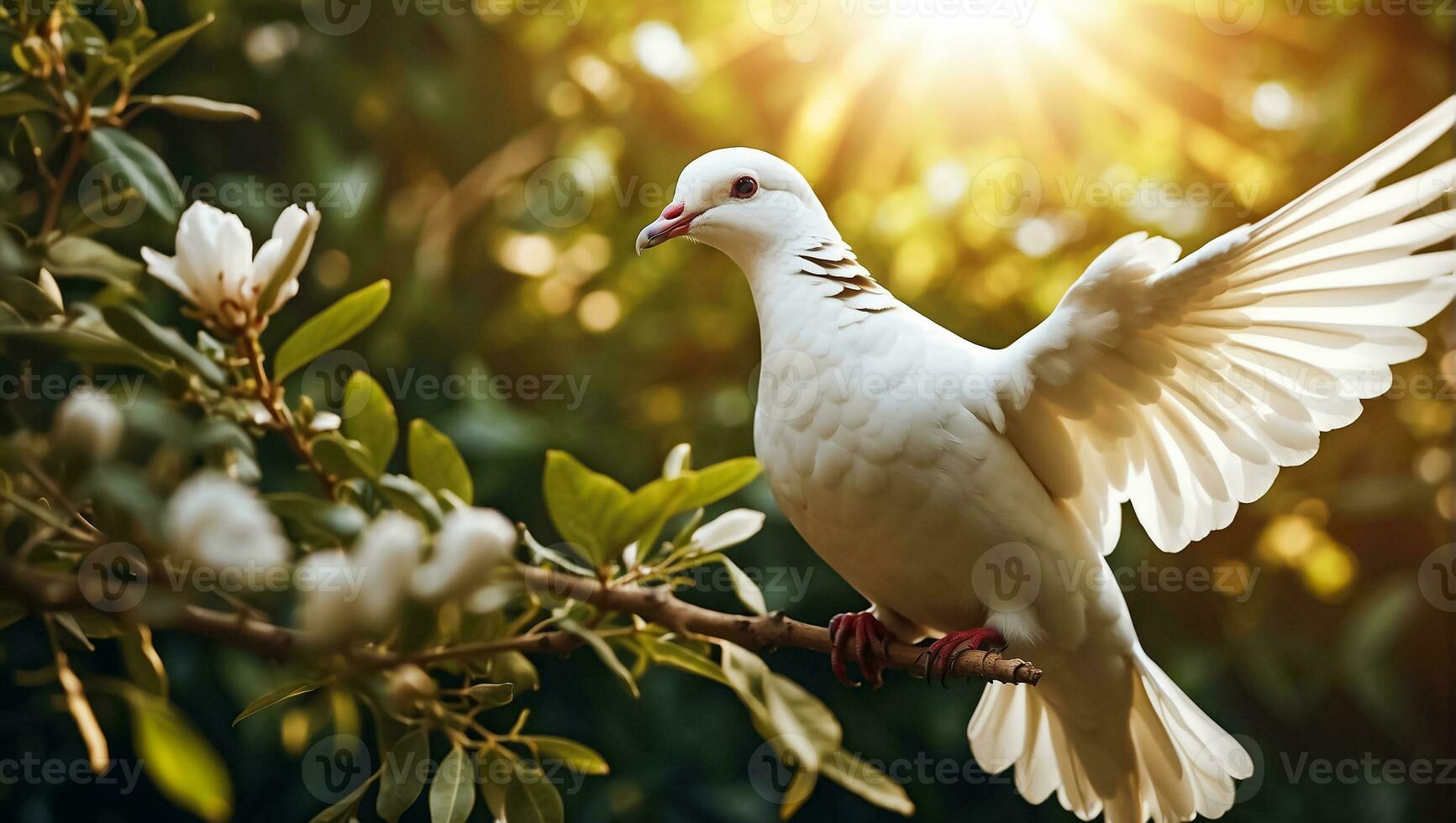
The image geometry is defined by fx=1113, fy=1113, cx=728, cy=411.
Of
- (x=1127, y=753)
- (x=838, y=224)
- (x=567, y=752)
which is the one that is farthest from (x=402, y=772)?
(x=838, y=224)

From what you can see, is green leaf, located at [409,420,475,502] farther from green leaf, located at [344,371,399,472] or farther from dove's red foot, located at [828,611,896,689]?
dove's red foot, located at [828,611,896,689]

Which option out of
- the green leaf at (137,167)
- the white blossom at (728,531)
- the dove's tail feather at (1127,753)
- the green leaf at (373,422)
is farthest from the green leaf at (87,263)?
the dove's tail feather at (1127,753)

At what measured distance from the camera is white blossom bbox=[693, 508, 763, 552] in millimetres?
1088

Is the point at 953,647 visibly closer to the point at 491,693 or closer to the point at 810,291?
the point at 810,291

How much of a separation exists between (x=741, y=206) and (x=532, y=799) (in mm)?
769

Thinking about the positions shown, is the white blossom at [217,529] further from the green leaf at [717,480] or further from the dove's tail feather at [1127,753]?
the dove's tail feather at [1127,753]

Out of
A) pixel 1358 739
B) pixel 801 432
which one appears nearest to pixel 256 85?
pixel 801 432

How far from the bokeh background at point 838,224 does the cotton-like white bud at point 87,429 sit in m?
1.00

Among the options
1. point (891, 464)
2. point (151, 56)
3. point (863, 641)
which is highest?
point (151, 56)

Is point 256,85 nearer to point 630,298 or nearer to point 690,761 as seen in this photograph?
point 630,298

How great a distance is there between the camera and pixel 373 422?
0.93m

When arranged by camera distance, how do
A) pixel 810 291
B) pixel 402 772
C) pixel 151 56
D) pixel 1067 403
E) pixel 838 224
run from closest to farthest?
pixel 402 772 < pixel 151 56 < pixel 1067 403 < pixel 810 291 < pixel 838 224

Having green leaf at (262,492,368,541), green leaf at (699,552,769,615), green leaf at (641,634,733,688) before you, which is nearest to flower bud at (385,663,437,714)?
green leaf at (262,492,368,541)

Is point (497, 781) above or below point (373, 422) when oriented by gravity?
below
